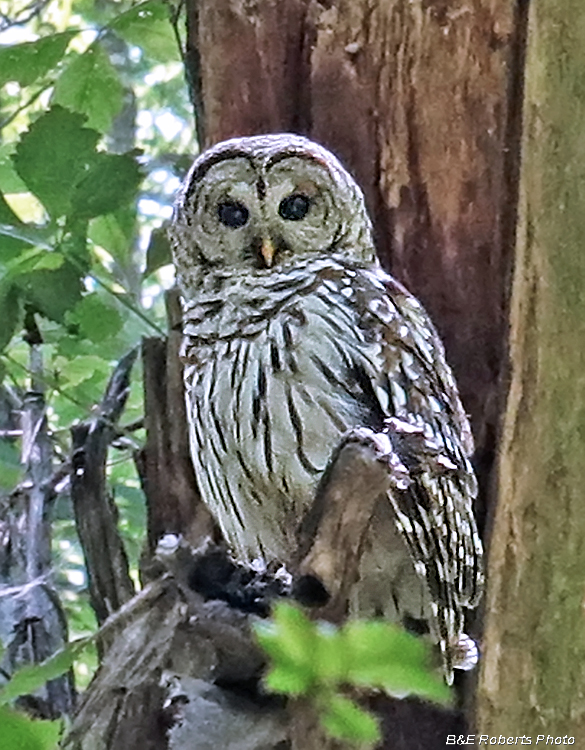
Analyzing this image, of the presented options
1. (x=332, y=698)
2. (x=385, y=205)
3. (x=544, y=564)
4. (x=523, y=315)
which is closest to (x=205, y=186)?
(x=385, y=205)

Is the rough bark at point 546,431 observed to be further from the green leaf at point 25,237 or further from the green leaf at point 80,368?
the green leaf at point 80,368

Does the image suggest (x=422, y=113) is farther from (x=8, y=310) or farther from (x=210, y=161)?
(x=8, y=310)

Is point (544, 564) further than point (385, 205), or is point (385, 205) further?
point (385, 205)

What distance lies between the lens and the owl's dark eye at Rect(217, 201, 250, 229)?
3.87 feet

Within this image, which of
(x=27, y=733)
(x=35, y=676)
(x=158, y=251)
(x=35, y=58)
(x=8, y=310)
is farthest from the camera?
(x=158, y=251)

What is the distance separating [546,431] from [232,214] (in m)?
0.50

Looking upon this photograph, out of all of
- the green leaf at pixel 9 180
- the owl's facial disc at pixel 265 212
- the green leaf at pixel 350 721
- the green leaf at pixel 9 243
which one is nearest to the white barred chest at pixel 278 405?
the owl's facial disc at pixel 265 212

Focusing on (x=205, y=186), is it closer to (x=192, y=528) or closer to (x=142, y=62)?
(x=192, y=528)

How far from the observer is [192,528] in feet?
4.03

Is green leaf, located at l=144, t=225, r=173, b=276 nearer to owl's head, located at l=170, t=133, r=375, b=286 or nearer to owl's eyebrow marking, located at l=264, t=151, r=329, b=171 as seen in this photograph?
owl's head, located at l=170, t=133, r=375, b=286

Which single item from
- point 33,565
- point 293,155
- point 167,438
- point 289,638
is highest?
point 293,155

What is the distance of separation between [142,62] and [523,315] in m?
0.99

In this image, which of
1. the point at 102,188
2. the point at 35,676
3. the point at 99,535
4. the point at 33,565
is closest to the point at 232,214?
the point at 102,188

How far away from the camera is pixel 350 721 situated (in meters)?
0.36
